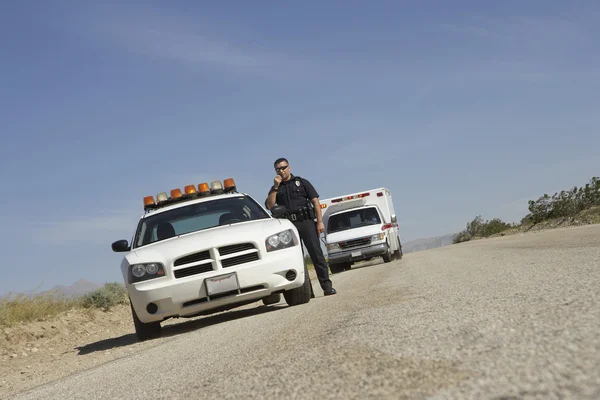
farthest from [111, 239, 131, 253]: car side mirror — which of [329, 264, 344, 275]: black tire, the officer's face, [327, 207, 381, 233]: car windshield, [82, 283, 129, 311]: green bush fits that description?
[329, 264, 344, 275]: black tire

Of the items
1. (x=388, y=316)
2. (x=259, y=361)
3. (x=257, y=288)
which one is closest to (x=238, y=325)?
(x=257, y=288)

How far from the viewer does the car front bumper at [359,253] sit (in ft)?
73.1

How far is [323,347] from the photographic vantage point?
169 inches

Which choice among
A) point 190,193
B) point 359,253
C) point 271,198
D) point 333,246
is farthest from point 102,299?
point 333,246

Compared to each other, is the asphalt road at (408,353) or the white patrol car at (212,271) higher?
the white patrol car at (212,271)

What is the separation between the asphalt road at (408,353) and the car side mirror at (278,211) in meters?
2.76

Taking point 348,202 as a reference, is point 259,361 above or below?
below

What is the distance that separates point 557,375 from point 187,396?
196 cm

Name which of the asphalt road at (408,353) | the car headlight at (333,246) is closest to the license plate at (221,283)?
the asphalt road at (408,353)

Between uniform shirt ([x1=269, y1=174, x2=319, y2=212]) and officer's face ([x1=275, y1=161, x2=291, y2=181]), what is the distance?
10 centimetres

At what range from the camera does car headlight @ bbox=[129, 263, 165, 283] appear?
27.3ft

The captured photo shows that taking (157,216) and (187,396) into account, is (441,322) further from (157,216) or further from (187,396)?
(157,216)

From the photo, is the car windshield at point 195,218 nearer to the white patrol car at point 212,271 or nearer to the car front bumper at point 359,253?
the white patrol car at point 212,271

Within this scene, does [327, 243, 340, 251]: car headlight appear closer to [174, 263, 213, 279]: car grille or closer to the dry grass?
the dry grass
